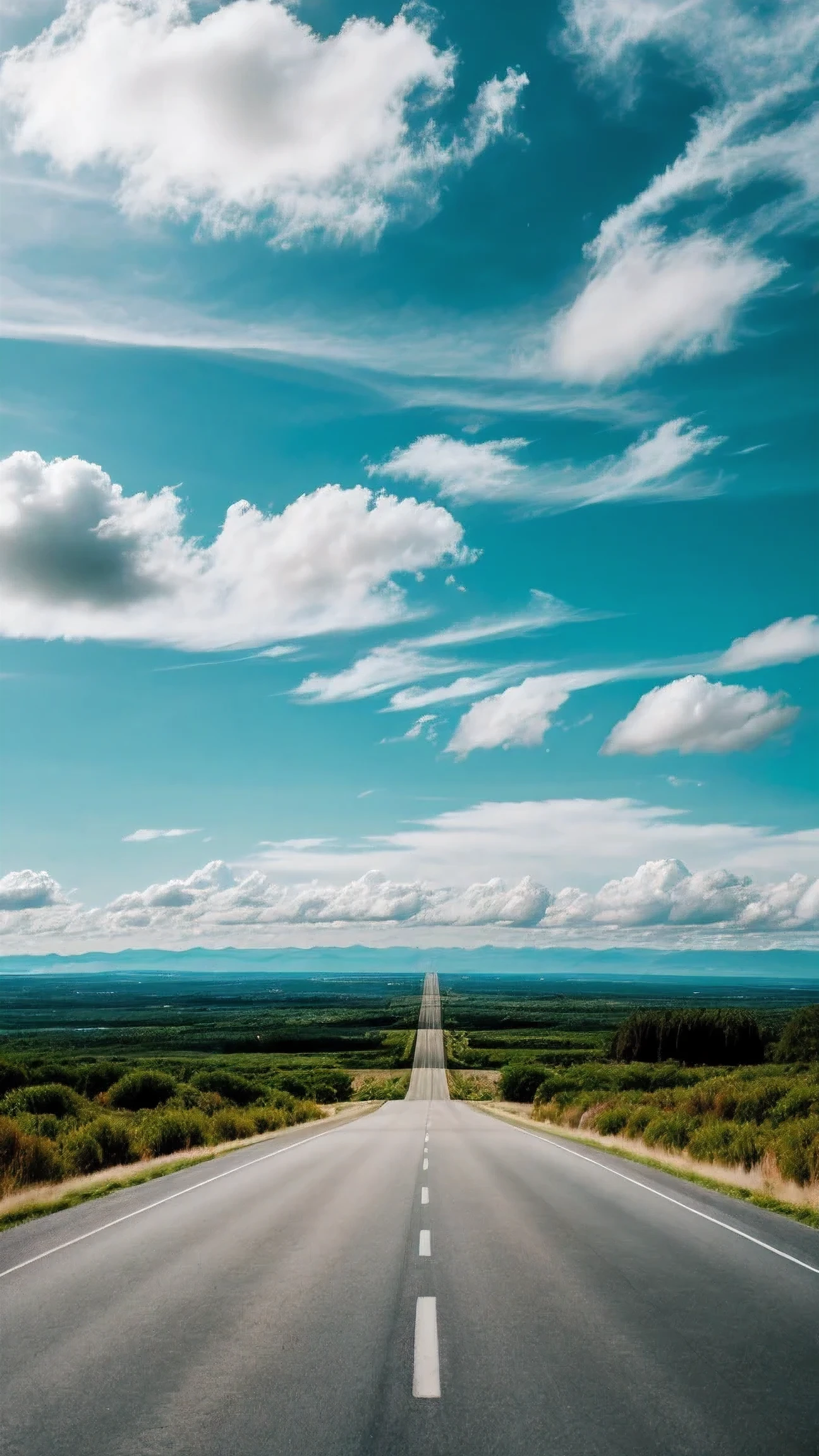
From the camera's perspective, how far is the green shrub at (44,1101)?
29.9m

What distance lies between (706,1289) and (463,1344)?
3.07 m

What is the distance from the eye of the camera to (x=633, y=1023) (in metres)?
→ 119

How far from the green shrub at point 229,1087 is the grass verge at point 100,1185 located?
18.0 meters

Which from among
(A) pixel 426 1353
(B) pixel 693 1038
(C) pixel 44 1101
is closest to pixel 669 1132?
(A) pixel 426 1353

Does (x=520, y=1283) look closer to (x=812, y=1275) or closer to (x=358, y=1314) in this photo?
(x=358, y=1314)

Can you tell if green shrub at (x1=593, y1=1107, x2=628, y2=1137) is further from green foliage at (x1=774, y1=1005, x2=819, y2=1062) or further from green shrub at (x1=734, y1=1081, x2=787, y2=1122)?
green foliage at (x1=774, y1=1005, x2=819, y2=1062)

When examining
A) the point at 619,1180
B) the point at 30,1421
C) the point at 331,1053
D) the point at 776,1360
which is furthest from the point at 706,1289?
the point at 331,1053

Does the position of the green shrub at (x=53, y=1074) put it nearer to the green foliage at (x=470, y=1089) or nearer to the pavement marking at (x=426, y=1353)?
the green foliage at (x=470, y=1089)

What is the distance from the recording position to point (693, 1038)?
112812 millimetres

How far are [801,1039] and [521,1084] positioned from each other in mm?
32974

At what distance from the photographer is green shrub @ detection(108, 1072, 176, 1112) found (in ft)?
127

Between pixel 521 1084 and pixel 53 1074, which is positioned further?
pixel 521 1084

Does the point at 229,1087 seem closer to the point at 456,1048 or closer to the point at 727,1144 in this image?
the point at 727,1144

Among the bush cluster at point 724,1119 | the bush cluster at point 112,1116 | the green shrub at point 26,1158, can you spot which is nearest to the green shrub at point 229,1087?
the bush cluster at point 112,1116
